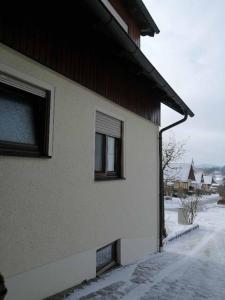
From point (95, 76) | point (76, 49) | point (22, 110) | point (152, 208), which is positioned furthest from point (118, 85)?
point (152, 208)

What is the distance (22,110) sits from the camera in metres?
4.16

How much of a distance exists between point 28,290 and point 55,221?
0.95m

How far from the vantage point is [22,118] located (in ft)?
13.6

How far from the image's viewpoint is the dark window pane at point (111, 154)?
21.8 ft

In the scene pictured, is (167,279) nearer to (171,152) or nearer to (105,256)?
(105,256)

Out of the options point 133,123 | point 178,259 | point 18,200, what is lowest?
point 178,259

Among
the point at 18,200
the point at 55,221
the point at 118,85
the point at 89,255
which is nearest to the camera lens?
the point at 18,200

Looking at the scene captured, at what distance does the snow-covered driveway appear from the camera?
5.09m

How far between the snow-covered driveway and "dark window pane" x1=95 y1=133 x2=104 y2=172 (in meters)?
2.00

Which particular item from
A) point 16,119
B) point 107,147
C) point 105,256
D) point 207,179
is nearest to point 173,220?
point 105,256

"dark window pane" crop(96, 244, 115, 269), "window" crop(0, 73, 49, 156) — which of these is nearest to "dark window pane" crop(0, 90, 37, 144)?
"window" crop(0, 73, 49, 156)

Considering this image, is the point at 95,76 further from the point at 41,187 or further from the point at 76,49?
the point at 41,187

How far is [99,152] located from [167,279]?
2.73 m

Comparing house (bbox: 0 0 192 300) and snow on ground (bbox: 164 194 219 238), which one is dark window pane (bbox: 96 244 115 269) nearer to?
house (bbox: 0 0 192 300)
